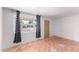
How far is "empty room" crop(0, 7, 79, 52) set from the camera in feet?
14.0

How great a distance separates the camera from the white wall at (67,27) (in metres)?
6.62

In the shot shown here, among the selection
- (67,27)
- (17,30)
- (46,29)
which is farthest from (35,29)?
(67,27)

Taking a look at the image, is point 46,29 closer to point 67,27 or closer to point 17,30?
point 67,27

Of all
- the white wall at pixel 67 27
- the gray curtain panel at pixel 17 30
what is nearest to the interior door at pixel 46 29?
the white wall at pixel 67 27

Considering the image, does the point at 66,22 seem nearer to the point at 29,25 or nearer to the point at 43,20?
the point at 43,20

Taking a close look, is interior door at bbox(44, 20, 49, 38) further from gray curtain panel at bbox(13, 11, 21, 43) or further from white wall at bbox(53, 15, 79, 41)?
gray curtain panel at bbox(13, 11, 21, 43)

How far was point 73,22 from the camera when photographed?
678cm

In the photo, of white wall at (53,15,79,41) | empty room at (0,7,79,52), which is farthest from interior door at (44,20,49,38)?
white wall at (53,15,79,41)

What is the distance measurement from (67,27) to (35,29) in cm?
259

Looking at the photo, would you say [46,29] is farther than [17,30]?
Yes

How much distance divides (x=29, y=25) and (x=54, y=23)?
356 cm

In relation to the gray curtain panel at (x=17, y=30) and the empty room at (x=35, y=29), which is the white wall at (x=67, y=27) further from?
the gray curtain panel at (x=17, y=30)

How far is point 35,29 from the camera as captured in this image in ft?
20.4
